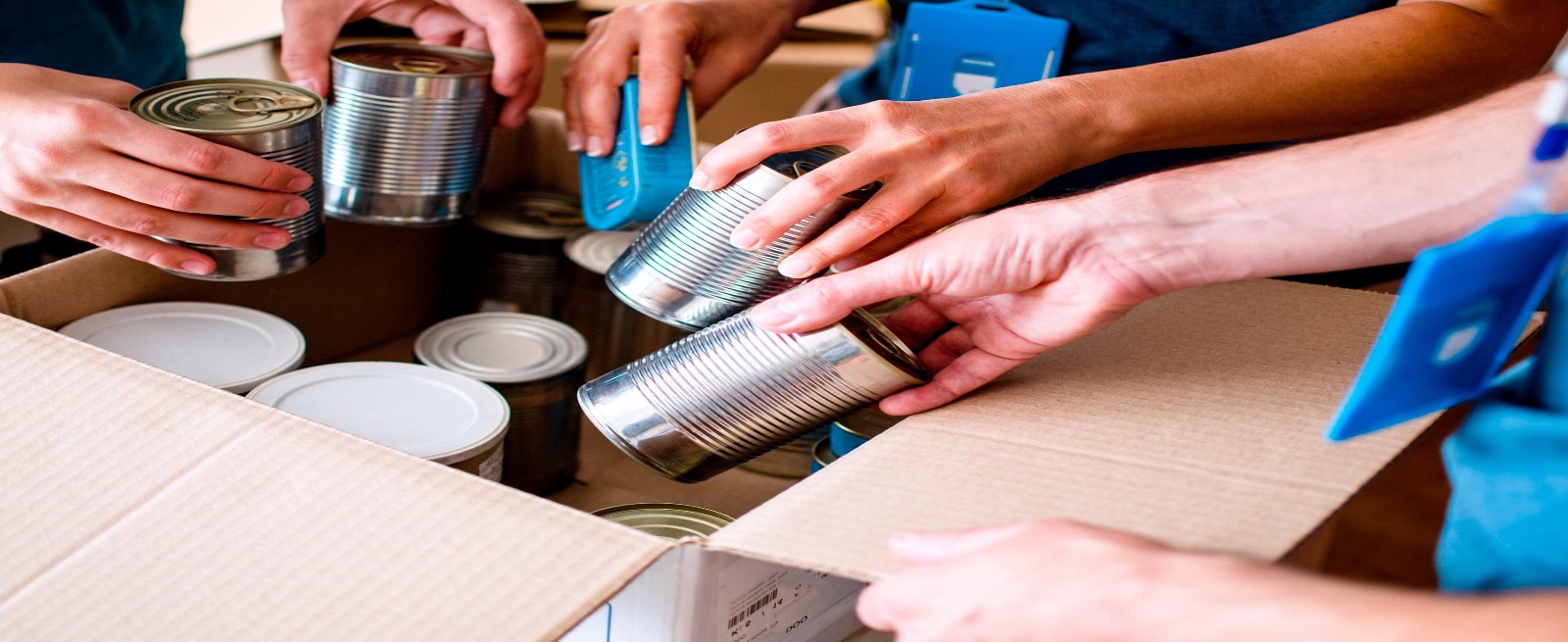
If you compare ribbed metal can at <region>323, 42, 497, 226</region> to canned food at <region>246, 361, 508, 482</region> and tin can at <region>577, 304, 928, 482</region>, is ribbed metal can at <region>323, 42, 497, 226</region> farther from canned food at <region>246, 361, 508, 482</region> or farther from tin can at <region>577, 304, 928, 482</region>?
tin can at <region>577, 304, 928, 482</region>

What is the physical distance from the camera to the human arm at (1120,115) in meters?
0.91

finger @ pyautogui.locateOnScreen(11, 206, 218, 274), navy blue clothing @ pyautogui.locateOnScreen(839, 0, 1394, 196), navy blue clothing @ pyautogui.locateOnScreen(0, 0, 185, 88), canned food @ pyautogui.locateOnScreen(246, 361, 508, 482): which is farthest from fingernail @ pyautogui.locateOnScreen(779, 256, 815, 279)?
navy blue clothing @ pyautogui.locateOnScreen(0, 0, 185, 88)

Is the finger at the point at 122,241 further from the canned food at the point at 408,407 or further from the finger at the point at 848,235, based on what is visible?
the finger at the point at 848,235

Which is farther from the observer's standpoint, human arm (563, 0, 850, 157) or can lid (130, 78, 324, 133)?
human arm (563, 0, 850, 157)

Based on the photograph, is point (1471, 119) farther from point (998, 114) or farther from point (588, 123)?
point (588, 123)

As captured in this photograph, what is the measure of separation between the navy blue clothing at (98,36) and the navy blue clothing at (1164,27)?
1055 mm

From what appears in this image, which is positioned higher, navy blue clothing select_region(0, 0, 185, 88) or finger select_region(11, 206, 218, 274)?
navy blue clothing select_region(0, 0, 185, 88)

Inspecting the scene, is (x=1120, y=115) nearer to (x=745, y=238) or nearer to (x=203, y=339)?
(x=745, y=238)

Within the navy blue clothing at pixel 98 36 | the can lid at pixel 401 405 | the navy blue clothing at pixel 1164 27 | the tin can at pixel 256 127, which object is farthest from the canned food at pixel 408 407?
the navy blue clothing at pixel 1164 27

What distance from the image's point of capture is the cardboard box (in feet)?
2.10

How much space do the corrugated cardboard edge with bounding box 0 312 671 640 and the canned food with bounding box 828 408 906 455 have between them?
387 millimetres

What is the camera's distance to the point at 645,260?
3.33 ft

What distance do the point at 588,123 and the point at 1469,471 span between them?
862 millimetres

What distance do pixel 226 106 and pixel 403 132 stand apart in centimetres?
15
